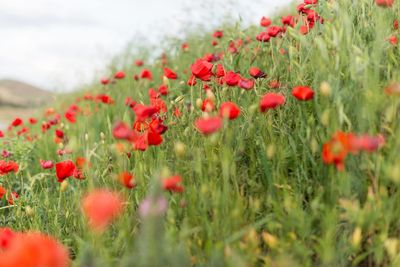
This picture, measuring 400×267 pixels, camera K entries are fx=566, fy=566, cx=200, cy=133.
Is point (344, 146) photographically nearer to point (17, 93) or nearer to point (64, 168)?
point (64, 168)

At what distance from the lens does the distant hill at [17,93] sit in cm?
1491

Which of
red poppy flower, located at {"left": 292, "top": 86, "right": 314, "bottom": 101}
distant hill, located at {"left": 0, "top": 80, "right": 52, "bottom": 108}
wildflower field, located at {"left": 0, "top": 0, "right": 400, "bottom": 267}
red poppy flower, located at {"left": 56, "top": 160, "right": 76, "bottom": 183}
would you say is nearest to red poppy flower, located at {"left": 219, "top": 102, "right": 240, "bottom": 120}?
wildflower field, located at {"left": 0, "top": 0, "right": 400, "bottom": 267}

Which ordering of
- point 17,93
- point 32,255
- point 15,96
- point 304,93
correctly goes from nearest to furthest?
point 32,255
point 304,93
point 15,96
point 17,93

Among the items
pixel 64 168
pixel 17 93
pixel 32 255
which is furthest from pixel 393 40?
pixel 17 93

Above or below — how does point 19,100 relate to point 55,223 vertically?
below

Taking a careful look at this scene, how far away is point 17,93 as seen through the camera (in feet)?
53.8

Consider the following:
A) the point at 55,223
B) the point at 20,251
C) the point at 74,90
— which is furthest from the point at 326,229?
the point at 74,90

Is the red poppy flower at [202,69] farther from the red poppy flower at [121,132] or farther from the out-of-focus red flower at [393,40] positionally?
the out-of-focus red flower at [393,40]

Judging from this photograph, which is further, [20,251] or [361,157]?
[361,157]

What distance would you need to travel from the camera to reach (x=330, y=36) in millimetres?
2346

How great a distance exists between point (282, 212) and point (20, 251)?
936 mm

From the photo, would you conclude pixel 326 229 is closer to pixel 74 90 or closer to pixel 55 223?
pixel 55 223

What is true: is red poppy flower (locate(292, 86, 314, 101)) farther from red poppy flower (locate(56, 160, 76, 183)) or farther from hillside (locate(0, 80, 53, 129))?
hillside (locate(0, 80, 53, 129))

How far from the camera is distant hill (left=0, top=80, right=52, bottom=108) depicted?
1491cm
